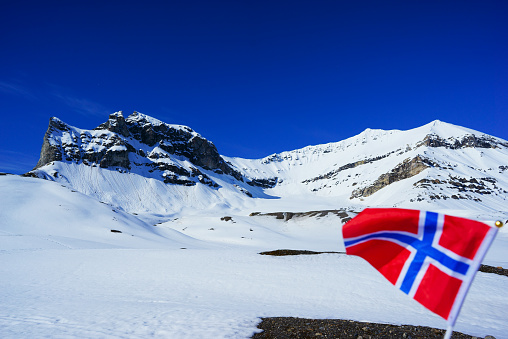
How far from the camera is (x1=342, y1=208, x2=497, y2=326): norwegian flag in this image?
424 cm

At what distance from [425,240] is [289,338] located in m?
5.26

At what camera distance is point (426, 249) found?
15.4 ft

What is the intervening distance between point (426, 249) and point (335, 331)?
509 cm

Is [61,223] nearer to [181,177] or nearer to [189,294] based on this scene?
[189,294]

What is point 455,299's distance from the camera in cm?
421

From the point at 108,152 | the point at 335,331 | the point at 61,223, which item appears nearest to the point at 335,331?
the point at 335,331

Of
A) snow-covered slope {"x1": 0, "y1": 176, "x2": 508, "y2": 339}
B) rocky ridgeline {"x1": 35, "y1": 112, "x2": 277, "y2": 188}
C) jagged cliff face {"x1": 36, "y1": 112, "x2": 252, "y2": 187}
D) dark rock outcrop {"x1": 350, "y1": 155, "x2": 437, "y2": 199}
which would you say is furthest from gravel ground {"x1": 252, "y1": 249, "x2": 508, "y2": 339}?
dark rock outcrop {"x1": 350, "y1": 155, "x2": 437, "y2": 199}

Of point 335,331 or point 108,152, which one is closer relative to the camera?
point 335,331

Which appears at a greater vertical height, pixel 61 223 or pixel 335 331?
pixel 61 223

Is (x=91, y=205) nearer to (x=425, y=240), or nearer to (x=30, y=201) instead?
(x=30, y=201)

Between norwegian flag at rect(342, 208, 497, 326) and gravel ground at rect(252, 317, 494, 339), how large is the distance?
4210 millimetres

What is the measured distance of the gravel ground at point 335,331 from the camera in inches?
316

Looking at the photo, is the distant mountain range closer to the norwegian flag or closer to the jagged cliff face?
the jagged cliff face

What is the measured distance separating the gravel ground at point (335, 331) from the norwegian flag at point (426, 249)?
13.8 feet
